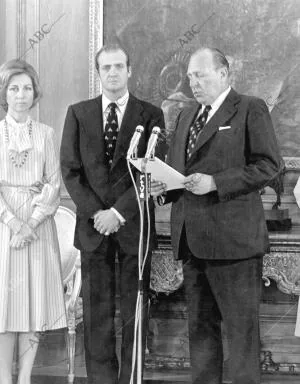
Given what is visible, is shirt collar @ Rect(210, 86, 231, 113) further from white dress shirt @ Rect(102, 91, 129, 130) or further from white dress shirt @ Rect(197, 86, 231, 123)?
white dress shirt @ Rect(102, 91, 129, 130)

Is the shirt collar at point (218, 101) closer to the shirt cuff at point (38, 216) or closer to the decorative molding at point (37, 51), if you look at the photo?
the shirt cuff at point (38, 216)

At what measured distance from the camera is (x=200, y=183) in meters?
3.86

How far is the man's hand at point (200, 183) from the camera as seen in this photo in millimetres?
3857

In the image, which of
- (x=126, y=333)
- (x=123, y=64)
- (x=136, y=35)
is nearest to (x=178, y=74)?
(x=136, y=35)

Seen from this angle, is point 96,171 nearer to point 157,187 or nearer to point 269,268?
point 157,187

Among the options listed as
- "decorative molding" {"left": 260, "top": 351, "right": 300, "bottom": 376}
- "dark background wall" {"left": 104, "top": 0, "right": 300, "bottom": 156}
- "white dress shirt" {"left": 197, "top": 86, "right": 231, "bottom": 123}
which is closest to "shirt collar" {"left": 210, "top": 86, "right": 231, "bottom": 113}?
"white dress shirt" {"left": 197, "top": 86, "right": 231, "bottom": 123}

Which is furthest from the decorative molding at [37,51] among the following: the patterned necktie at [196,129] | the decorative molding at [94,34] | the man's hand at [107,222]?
the patterned necktie at [196,129]

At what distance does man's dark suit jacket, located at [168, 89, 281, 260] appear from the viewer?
388 cm

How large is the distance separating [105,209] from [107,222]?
119mm

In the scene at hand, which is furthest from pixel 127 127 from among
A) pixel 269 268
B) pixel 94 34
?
pixel 94 34

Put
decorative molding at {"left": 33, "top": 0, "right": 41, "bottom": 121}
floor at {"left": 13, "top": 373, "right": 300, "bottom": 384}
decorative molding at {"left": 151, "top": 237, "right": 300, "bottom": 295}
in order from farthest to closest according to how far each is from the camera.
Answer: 1. decorative molding at {"left": 33, "top": 0, "right": 41, "bottom": 121}
2. floor at {"left": 13, "top": 373, "right": 300, "bottom": 384}
3. decorative molding at {"left": 151, "top": 237, "right": 300, "bottom": 295}

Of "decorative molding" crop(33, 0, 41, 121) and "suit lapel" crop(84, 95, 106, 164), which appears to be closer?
"suit lapel" crop(84, 95, 106, 164)

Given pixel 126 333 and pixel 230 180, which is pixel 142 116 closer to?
pixel 230 180

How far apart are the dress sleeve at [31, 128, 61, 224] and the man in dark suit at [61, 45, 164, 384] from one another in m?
0.13
